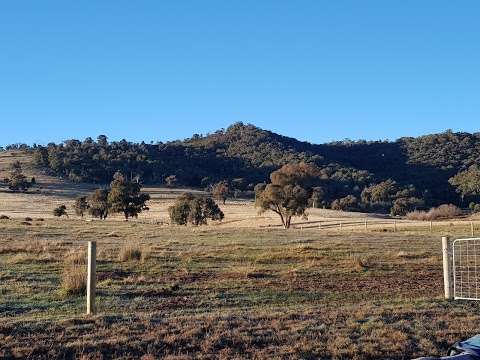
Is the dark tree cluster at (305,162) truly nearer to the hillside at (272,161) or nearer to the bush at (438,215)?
the hillside at (272,161)

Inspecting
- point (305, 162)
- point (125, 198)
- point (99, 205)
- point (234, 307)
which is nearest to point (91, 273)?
point (234, 307)

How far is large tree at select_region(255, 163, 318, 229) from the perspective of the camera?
A: 6556 centimetres

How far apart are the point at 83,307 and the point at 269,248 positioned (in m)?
14.0

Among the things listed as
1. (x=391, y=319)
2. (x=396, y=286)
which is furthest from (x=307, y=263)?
(x=391, y=319)

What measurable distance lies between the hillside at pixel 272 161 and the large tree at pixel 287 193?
48384 mm

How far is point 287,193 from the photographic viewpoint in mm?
65688

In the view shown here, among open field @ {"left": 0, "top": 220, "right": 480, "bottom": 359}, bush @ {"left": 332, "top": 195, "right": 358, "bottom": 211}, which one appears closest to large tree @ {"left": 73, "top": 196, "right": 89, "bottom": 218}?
bush @ {"left": 332, "top": 195, "right": 358, "bottom": 211}

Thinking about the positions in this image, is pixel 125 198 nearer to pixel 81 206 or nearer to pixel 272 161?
pixel 81 206

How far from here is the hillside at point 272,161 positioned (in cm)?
12862

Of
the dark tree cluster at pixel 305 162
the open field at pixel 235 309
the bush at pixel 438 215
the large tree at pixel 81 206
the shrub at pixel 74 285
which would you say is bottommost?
the open field at pixel 235 309

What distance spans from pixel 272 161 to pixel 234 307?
143m

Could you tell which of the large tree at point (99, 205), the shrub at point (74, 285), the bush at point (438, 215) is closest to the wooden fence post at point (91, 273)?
the shrub at point (74, 285)

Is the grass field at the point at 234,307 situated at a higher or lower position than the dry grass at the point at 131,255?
lower

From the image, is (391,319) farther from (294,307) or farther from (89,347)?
(89,347)
